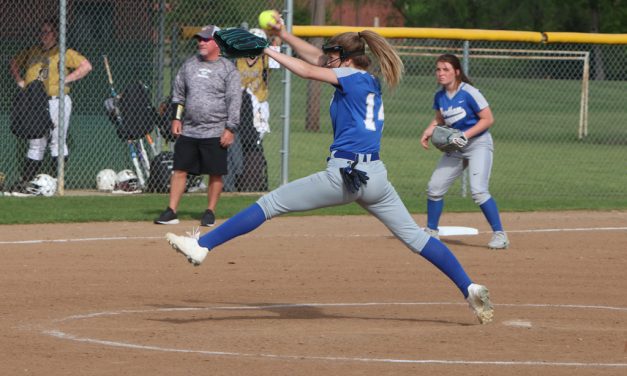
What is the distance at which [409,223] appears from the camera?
8320 mm

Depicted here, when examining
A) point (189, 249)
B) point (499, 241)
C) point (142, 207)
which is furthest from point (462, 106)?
point (189, 249)

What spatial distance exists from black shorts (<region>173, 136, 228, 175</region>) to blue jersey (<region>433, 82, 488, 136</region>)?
2608mm

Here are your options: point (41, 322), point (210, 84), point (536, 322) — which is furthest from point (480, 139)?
point (41, 322)

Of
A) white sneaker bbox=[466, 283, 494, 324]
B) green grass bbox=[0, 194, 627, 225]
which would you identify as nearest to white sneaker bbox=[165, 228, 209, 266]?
white sneaker bbox=[466, 283, 494, 324]

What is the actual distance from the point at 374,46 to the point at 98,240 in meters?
5.29

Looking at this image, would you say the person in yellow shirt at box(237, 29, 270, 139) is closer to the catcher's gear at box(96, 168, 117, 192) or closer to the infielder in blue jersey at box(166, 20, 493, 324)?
the catcher's gear at box(96, 168, 117, 192)

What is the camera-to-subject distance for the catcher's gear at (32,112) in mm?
16203

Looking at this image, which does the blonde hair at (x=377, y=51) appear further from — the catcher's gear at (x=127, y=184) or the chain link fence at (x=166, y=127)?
the catcher's gear at (x=127, y=184)

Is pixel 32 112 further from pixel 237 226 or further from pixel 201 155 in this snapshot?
pixel 237 226

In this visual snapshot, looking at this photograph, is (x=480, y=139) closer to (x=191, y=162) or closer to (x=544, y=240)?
(x=544, y=240)

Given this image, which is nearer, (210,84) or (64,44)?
(210,84)

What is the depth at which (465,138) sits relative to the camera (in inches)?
474

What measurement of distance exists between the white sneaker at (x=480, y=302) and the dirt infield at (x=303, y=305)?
0.10m

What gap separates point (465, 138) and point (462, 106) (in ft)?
1.21
